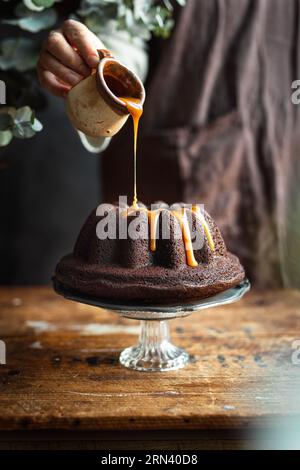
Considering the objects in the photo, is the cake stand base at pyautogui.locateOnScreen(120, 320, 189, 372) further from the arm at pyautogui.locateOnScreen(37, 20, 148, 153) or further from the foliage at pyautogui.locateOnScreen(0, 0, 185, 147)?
the foliage at pyautogui.locateOnScreen(0, 0, 185, 147)

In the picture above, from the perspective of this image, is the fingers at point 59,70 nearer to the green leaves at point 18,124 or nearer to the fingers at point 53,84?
the fingers at point 53,84

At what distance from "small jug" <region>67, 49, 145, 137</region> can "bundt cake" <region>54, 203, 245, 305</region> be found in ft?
0.69

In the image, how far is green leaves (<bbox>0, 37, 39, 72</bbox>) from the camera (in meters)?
1.95

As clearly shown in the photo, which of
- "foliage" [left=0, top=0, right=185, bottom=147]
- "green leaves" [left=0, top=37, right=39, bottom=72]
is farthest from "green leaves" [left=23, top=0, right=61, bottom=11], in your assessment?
"green leaves" [left=0, top=37, right=39, bottom=72]

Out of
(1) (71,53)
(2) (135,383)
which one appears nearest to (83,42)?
(1) (71,53)

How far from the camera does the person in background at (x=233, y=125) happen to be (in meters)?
2.36

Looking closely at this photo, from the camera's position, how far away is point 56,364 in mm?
1641

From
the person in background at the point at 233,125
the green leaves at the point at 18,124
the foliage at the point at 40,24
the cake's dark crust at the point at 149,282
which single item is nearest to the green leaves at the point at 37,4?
the foliage at the point at 40,24

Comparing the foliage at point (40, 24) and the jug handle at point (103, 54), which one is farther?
the foliage at point (40, 24)

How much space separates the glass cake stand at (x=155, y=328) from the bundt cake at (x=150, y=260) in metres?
0.02

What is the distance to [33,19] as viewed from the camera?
1931 mm

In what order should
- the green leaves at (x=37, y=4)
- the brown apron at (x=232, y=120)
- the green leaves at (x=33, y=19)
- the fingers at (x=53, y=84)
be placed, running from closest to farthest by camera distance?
the fingers at (x=53, y=84)
the green leaves at (x=37, y=4)
the green leaves at (x=33, y=19)
the brown apron at (x=232, y=120)
